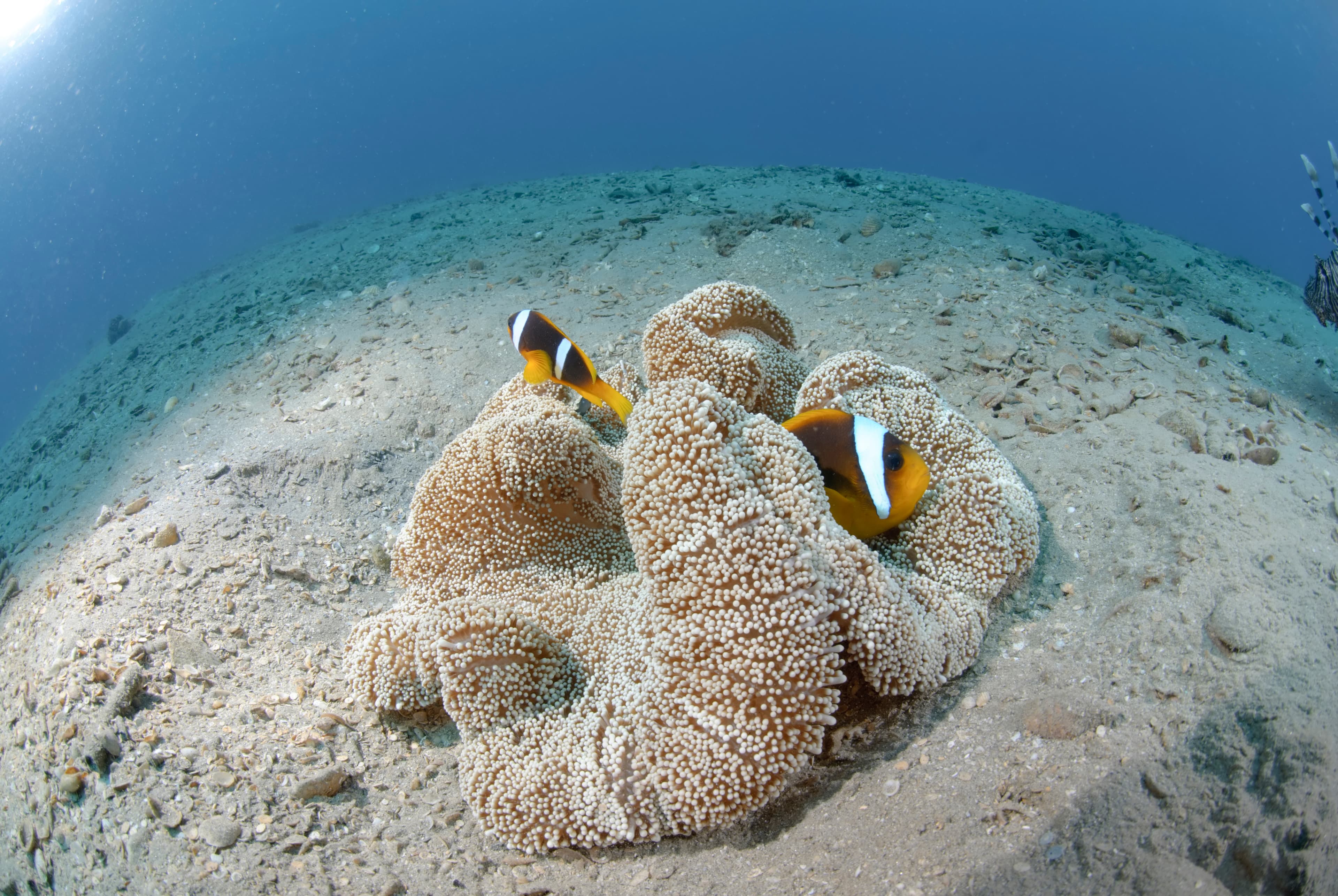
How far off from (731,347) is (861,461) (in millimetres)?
696

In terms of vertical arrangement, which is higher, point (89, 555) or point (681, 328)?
point (681, 328)

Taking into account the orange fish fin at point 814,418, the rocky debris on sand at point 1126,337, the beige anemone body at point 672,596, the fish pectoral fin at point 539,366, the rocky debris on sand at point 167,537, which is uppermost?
the orange fish fin at point 814,418

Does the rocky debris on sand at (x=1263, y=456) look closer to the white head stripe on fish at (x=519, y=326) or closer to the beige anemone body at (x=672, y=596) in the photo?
the beige anemone body at (x=672, y=596)

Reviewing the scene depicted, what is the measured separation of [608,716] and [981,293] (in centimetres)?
331

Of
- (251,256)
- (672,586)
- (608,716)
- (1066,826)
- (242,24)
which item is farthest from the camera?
(242,24)

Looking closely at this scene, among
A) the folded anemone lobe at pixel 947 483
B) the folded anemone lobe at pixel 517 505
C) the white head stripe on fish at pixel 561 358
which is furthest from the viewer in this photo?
the white head stripe on fish at pixel 561 358

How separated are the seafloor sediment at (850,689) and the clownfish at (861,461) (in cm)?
52

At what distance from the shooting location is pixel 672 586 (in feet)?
4.91

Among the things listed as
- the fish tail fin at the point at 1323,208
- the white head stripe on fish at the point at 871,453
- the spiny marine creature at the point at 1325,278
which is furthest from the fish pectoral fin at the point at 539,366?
the spiny marine creature at the point at 1325,278

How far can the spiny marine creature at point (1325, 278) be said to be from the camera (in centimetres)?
367

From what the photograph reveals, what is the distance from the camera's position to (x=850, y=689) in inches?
68.1

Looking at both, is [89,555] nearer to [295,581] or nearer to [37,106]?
[295,581]

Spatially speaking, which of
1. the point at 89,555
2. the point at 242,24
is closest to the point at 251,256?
the point at 89,555

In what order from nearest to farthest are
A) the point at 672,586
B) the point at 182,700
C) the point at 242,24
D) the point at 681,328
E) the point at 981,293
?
the point at 672,586
the point at 182,700
the point at 681,328
the point at 981,293
the point at 242,24
